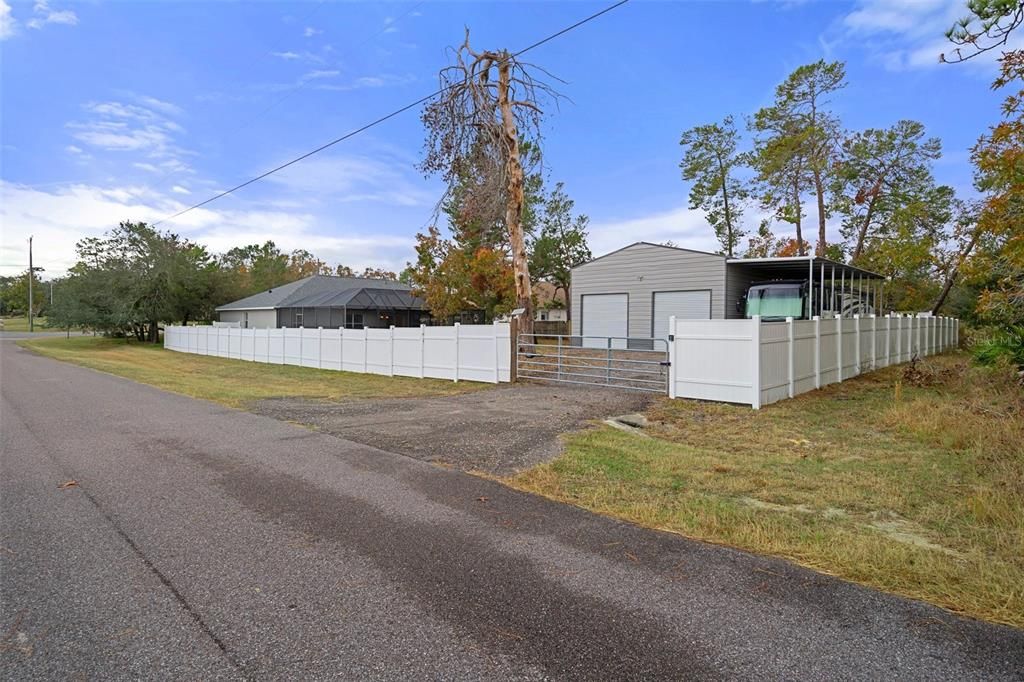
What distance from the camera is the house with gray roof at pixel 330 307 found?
115 feet

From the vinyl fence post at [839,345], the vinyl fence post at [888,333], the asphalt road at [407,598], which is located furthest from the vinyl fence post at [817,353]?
the asphalt road at [407,598]

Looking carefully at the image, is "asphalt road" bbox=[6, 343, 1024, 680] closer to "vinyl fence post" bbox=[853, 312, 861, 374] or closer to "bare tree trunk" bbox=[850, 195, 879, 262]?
"vinyl fence post" bbox=[853, 312, 861, 374]

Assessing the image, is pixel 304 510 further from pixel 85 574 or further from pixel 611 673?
pixel 611 673

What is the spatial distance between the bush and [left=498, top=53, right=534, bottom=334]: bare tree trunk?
10.2 metres

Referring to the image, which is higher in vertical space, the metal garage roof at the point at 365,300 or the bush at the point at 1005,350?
the metal garage roof at the point at 365,300

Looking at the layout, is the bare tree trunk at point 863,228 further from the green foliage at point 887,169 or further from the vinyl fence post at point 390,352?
the vinyl fence post at point 390,352

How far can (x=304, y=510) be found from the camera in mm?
4430

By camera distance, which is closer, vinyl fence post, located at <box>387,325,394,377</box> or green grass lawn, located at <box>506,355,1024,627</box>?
green grass lawn, located at <box>506,355,1024,627</box>

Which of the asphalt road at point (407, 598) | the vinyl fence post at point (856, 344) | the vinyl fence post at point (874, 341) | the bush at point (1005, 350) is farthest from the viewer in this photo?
the vinyl fence post at point (874, 341)

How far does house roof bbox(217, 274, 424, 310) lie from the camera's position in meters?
35.5

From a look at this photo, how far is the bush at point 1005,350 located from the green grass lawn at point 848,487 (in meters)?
0.52

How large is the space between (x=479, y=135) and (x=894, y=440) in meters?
13.6

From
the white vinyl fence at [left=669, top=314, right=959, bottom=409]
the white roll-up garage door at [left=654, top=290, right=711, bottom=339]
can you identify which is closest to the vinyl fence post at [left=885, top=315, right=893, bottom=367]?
the white vinyl fence at [left=669, top=314, right=959, bottom=409]

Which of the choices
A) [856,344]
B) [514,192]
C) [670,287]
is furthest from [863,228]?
[514,192]
